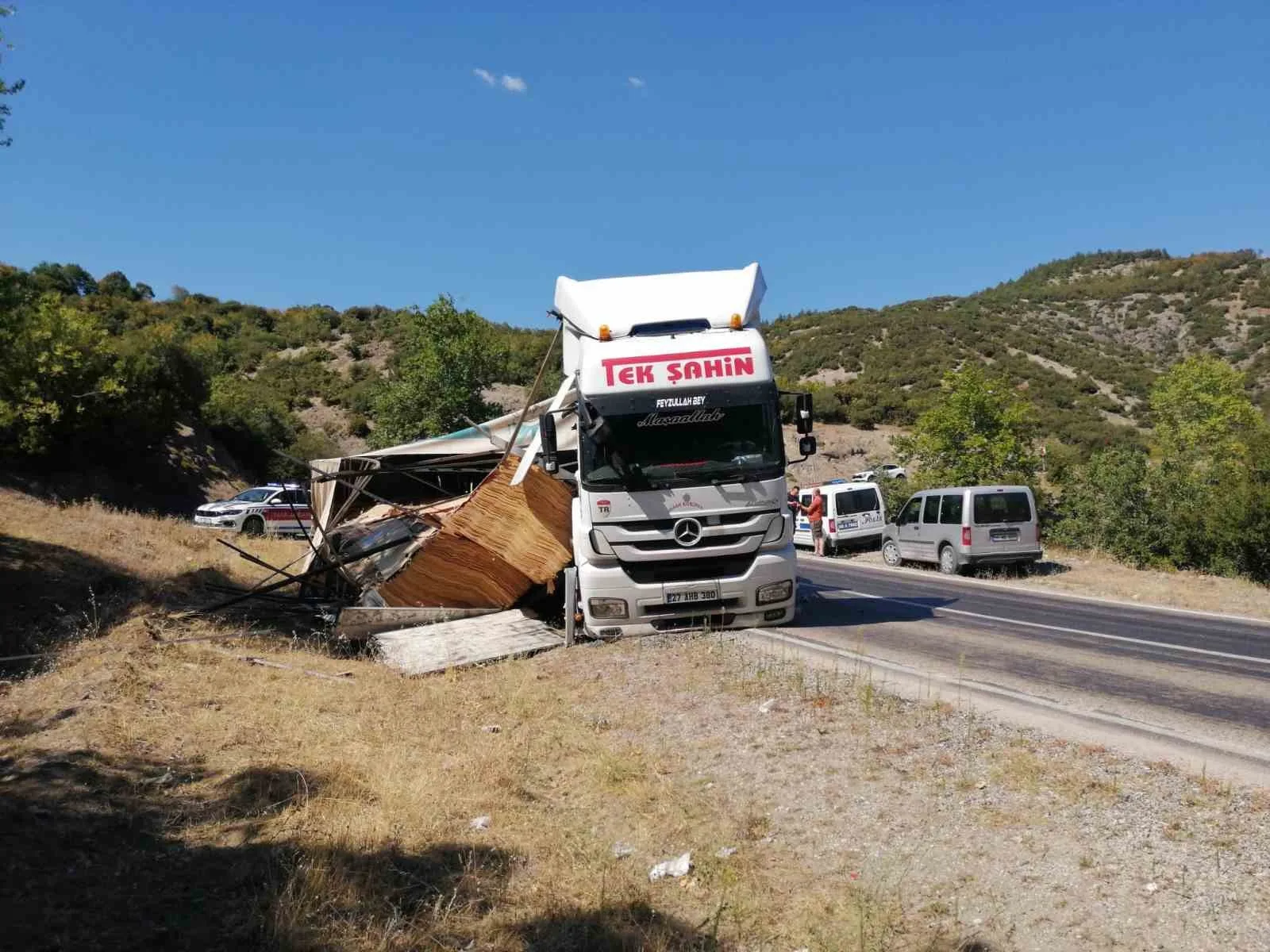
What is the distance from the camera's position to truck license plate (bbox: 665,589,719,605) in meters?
9.85

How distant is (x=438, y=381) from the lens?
40594 millimetres

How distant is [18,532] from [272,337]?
211ft

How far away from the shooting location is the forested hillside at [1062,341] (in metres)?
59.2

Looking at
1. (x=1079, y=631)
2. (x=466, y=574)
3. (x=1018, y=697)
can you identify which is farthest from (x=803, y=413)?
Answer: (x=1079, y=631)

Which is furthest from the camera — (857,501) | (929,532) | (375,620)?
(857,501)

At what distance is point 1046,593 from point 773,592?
9678mm

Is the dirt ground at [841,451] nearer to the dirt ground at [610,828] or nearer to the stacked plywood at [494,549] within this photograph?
the stacked plywood at [494,549]

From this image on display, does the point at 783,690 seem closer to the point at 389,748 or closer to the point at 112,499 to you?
the point at 389,748

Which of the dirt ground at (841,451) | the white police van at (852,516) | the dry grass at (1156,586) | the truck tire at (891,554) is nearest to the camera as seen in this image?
the dry grass at (1156,586)

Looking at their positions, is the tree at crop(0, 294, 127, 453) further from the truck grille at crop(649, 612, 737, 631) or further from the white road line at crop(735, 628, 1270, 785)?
the white road line at crop(735, 628, 1270, 785)

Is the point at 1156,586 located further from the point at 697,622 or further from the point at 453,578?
the point at 453,578

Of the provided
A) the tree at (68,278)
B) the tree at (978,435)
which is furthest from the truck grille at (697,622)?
the tree at (68,278)

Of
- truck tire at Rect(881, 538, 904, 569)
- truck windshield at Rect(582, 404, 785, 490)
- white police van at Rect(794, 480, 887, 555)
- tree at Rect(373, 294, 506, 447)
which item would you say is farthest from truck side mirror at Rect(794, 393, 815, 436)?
tree at Rect(373, 294, 506, 447)

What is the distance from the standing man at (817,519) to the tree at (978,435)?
14.2 ft
